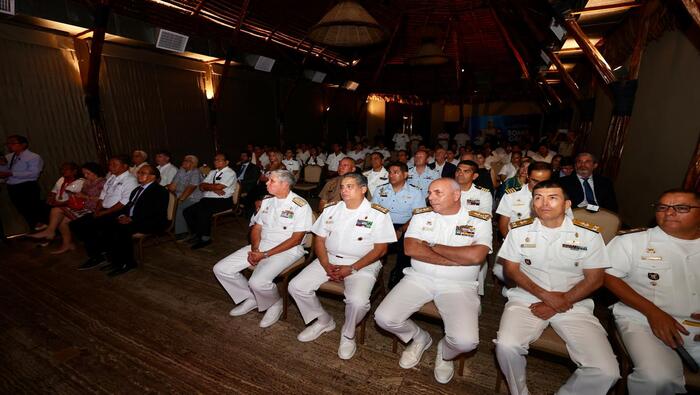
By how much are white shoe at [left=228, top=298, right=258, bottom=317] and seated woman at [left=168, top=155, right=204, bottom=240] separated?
274 cm

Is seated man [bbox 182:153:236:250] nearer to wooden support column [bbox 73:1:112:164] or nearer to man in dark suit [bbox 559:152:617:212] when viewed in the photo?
wooden support column [bbox 73:1:112:164]

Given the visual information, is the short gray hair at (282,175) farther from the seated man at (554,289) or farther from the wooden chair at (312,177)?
the wooden chair at (312,177)

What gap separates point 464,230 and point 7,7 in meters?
7.10

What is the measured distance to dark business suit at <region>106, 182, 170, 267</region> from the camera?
399 cm

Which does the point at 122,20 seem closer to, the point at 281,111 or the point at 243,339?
the point at 281,111

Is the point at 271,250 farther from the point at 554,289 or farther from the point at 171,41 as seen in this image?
the point at 171,41

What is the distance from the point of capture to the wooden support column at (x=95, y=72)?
5367 mm

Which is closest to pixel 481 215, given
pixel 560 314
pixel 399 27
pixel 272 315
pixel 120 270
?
pixel 560 314

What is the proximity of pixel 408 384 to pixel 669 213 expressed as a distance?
209 centimetres

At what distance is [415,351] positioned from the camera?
2438 mm

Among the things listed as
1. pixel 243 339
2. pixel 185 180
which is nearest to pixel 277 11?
pixel 185 180

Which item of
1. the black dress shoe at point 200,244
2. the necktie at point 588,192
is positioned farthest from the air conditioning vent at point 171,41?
the necktie at point 588,192

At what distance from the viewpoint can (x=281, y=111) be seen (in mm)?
11570

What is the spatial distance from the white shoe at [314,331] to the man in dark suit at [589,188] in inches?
131
